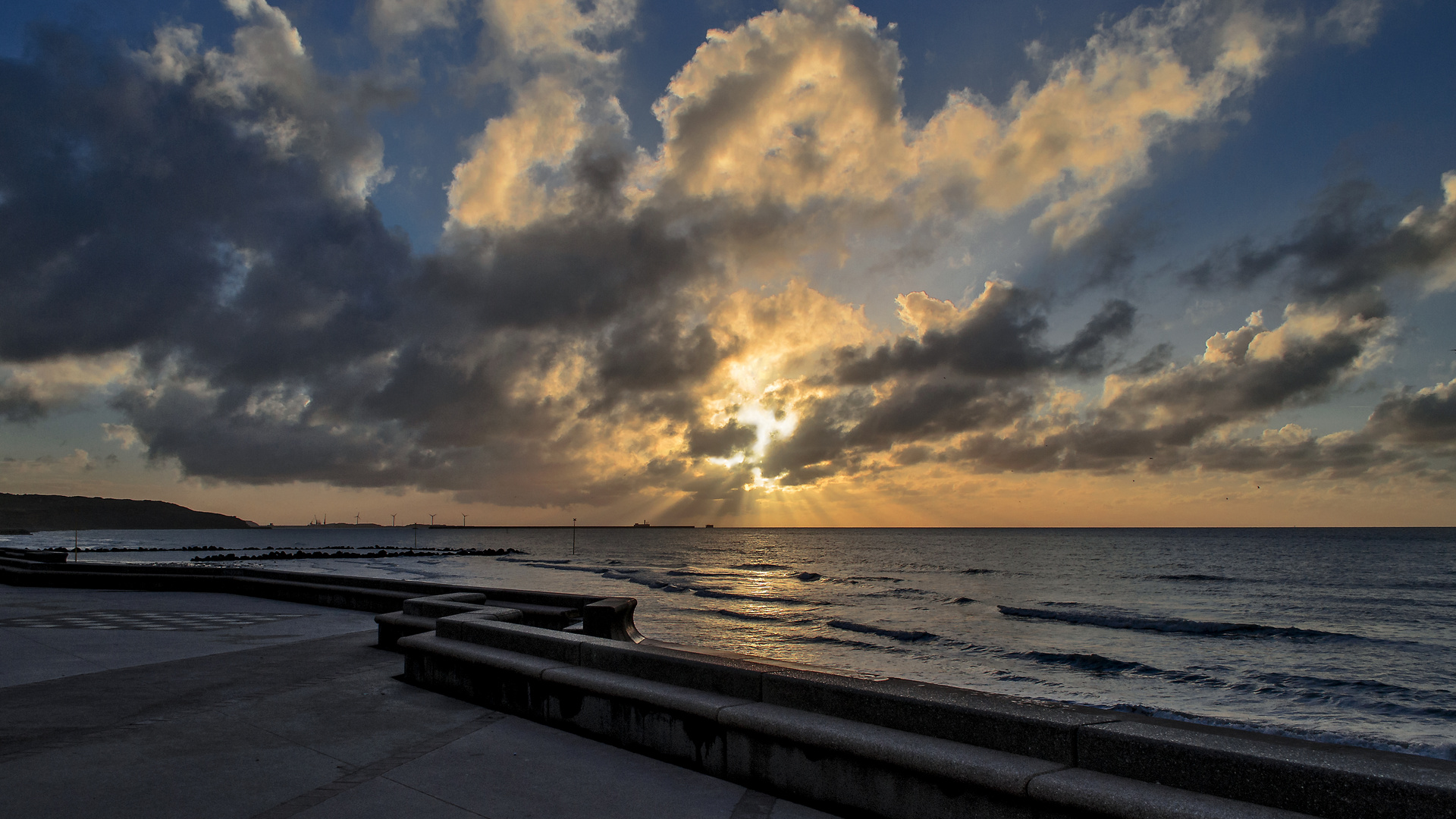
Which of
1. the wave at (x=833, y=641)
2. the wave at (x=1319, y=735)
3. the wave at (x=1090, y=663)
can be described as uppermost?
the wave at (x=1319, y=735)

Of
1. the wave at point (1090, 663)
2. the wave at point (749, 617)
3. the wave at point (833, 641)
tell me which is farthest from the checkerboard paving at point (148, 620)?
the wave at point (749, 617)

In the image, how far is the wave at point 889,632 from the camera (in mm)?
23984

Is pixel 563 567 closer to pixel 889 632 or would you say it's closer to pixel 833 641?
pixel 889 632

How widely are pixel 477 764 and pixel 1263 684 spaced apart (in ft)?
65.9

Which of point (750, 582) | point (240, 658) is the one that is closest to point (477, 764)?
point (240, 658)

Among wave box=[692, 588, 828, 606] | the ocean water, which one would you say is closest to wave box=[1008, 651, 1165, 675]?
the ocean water

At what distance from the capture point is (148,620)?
474 inches

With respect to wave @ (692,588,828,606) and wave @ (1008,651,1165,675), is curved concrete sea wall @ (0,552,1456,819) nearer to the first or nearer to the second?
wave @ (1008,651,1165,675)

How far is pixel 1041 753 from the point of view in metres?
3.77

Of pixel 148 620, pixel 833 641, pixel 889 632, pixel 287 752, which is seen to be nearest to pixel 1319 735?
pixel 833 641

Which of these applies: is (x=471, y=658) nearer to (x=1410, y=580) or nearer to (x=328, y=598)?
(x=328, y=598)

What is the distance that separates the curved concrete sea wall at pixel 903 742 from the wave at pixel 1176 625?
27028mm

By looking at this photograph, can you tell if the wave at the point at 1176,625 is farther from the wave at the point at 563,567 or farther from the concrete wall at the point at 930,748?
the wave at the point at 563,567

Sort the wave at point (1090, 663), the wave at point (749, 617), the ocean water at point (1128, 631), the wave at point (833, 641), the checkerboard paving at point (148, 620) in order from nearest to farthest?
1. the checkerboard paving at point (148, 620)
2. the ocean water at point (1128, 631)
3. the wave at point (1090, 663)
4. the wave at point (833, 641)
5. the wave at point (749, 617)
